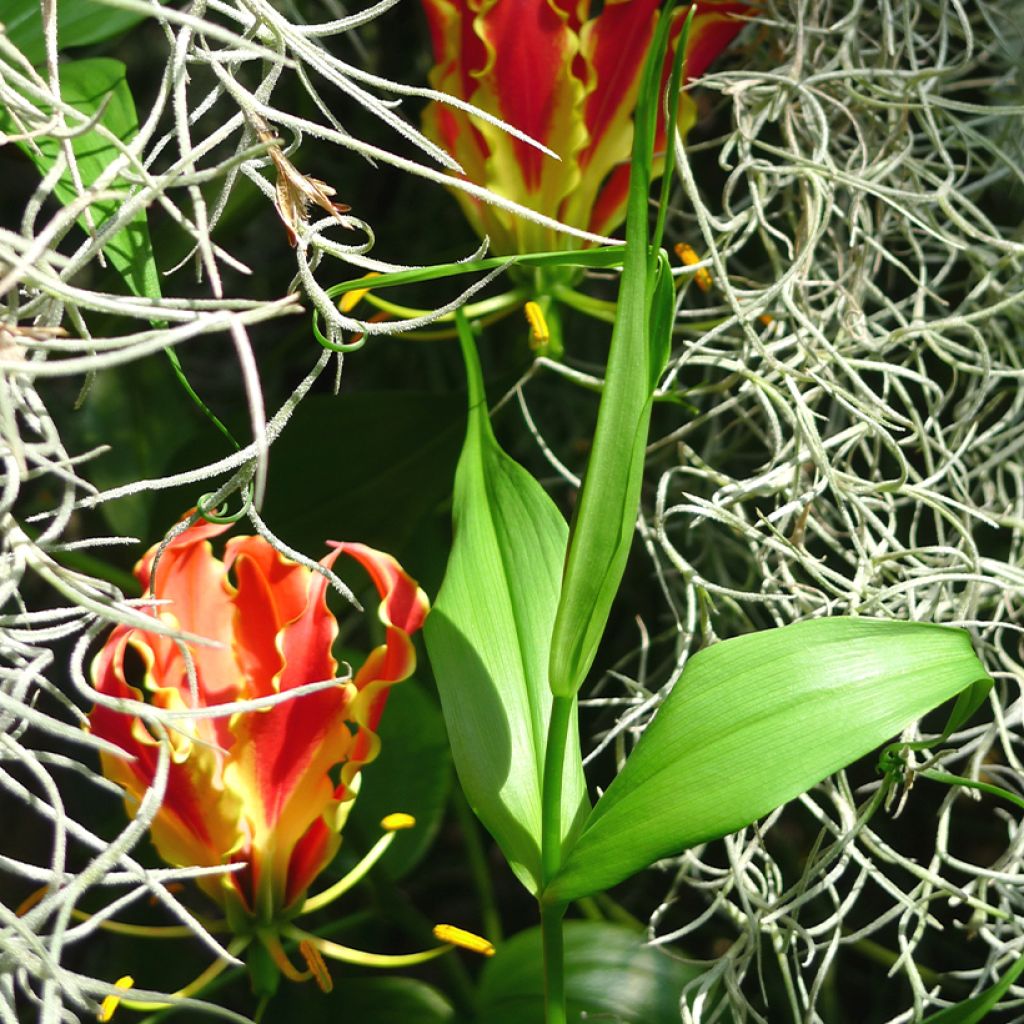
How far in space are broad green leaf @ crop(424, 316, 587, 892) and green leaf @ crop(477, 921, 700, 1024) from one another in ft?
0.64

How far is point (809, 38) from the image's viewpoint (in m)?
0.75

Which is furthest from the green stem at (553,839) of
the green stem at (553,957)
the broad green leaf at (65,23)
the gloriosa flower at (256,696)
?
the broad green leaf at (65,23)

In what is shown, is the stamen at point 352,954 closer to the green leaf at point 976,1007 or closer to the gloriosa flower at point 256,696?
the gloriosa flower at point 256,696

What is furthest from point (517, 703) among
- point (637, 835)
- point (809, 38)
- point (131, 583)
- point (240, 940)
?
point (809, 38)

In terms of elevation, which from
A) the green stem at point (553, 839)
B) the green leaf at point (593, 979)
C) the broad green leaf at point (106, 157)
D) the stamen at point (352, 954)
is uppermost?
the broad green leaf at point (106, 157)

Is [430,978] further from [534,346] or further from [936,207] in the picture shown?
[936,207]

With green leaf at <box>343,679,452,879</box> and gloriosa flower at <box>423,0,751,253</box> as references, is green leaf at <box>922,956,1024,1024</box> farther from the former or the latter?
gloriosa flower at <box>423,0,751,253</box>

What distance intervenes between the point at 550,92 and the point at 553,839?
40 centimetres

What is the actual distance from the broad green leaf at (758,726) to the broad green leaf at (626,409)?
2.2 inches

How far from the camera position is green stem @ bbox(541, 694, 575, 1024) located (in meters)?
0.49

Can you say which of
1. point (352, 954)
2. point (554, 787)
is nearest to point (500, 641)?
point (554, 787)

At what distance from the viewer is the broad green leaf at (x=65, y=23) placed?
0.60 meters

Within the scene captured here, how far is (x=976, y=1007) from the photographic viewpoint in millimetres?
482

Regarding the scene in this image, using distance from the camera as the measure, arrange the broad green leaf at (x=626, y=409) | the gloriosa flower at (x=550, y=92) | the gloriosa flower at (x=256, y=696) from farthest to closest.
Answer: the gloriosa flower at (x=550, y=92) < the gloriosa flower at (x=256, y=696) < the broad green leaf at (x=626, y=409)
